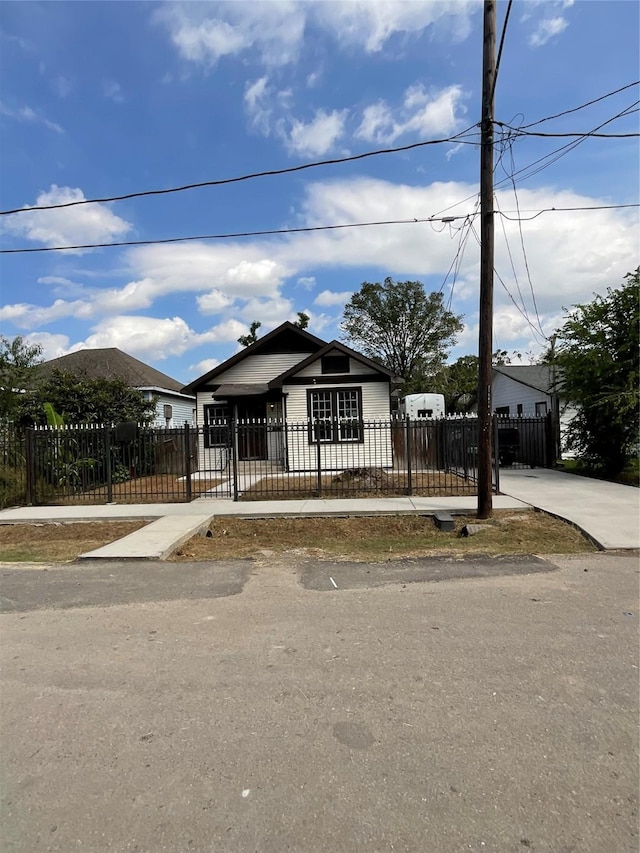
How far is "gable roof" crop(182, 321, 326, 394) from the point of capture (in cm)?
1938

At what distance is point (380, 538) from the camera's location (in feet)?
29.8

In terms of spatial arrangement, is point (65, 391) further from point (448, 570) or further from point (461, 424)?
point (448, 570)

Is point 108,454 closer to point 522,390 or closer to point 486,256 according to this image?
point 486,256

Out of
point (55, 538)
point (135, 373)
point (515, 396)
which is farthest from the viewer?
point (515, 396)

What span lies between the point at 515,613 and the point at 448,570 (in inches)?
66.0

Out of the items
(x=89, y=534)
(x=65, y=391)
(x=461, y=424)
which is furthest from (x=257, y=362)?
(x=89, y=534)

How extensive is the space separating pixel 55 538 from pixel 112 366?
18757 millimetres

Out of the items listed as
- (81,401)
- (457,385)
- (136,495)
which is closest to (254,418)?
(81,401)

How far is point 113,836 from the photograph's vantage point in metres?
2.30

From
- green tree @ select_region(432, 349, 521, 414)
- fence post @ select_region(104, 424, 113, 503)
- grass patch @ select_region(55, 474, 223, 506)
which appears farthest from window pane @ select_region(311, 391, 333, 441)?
green tree @ select_region(432, 349, 521, 414)

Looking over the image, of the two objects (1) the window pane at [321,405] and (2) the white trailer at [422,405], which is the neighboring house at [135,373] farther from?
(2) the white trailer at [422,405]

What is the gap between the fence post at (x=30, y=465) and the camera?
495 inches

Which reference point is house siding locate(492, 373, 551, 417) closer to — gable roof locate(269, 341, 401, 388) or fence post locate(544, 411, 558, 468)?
fence post locate(544, 411, 558, 468)

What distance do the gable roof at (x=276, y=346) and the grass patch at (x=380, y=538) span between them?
9.68 metres
